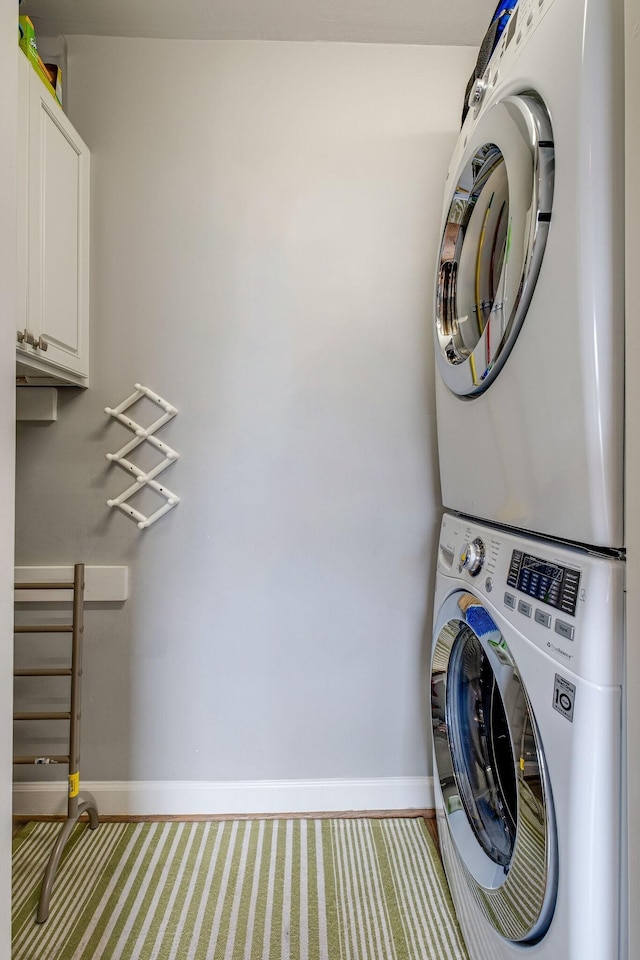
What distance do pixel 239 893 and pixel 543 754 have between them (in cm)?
102

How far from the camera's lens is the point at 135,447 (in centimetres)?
172

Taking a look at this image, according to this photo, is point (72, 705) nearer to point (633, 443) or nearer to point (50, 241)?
point (50, 241)

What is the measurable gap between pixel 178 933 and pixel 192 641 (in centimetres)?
70

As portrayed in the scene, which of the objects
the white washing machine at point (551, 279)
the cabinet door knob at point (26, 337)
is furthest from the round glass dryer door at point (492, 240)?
the cabinet door knob at point (26, 337)

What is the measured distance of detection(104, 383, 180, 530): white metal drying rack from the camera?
5.60 feet

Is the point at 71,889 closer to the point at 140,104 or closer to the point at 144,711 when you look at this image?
the point at 144,711

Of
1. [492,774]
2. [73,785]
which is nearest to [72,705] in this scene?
[73,785]

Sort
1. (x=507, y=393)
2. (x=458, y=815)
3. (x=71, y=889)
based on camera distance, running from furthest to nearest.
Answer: (x=71, y=889), (x=458, y=815), (x=507, y=393)

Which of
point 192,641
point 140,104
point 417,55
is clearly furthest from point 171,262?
point 192,641

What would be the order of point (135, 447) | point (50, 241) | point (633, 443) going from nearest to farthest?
point (633, 443) < point (50, 241) < point (135, 447)

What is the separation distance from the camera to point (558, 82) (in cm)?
79

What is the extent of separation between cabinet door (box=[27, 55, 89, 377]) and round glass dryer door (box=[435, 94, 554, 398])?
38.3 inches

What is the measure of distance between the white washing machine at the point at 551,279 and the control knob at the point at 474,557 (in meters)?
0.06

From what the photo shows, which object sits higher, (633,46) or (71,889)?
(633,46)
